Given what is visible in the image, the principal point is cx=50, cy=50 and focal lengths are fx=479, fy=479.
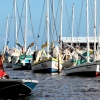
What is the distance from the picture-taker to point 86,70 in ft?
168

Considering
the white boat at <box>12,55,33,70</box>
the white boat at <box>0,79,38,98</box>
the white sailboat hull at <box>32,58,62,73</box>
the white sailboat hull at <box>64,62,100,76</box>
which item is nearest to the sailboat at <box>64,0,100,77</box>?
the white sailboat hull at <box>64,62,100,76</box>

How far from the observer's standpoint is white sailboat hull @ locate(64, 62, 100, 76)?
5034 cm

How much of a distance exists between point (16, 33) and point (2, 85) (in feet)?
180

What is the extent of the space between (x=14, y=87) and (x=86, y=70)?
913 inches

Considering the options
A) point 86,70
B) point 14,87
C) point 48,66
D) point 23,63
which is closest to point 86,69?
point 86,70

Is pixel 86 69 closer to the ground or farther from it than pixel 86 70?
farther from it

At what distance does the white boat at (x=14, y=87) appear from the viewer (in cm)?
2855

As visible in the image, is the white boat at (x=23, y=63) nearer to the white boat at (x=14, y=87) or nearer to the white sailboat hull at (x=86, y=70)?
the white sailboat hull at (x=86, y=70)

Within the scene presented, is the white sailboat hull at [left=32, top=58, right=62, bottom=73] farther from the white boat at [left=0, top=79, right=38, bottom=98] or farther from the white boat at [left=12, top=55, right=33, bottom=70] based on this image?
the white boat at [left=0, top=79, right=38, bottom=98]

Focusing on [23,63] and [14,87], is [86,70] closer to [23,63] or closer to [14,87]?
[14,87]

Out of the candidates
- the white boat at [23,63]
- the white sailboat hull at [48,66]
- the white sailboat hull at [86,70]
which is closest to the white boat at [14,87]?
the white sailboat hull at [86,70]

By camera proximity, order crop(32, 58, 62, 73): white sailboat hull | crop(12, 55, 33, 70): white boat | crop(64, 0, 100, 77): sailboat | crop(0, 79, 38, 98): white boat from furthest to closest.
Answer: crop(12, 55, 33, 70): white boat < crop(32, 58, 62, 73): white sailboat hull < crop(64, 0, 100, 77): sailboat < crop(0, 79, 38, 98): white boat

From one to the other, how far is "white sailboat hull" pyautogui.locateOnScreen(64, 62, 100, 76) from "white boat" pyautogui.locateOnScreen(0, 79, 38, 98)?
20.7 metres

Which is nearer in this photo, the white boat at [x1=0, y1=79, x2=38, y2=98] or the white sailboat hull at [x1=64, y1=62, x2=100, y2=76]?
the white boat at [x1=0, y1=79, x2=38, y2=98]
